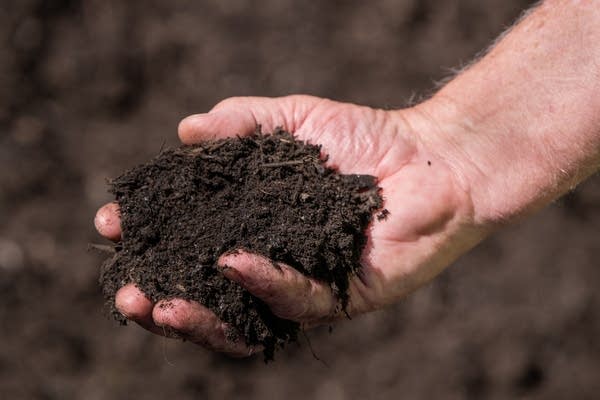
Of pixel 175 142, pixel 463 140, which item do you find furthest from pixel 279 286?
pixel 175 142

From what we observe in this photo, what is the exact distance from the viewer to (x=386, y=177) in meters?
2.47

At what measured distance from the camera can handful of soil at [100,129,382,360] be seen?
1.97 m

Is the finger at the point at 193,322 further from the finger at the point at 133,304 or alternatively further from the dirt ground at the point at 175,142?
the dirt ground at the point at 175,142

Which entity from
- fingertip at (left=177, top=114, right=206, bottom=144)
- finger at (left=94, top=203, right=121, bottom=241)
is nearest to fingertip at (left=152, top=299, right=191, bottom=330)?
finger at (left=94, top=203, right=121, bottom=241)

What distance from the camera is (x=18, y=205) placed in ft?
13.1

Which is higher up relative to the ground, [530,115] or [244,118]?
[244,118]

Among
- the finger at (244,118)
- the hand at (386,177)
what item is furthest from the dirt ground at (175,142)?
the finger at (244,118)

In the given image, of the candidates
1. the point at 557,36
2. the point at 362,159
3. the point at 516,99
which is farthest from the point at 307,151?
the point at 557,36

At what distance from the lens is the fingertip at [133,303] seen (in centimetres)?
196

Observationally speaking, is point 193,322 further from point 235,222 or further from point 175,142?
point 175,142

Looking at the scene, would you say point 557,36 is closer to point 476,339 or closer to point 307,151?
point 307,151

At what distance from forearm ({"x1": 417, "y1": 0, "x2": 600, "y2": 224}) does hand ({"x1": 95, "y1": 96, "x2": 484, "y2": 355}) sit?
8cm

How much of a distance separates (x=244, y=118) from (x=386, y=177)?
1.90 feet

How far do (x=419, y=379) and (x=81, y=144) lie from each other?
2.56 meters
